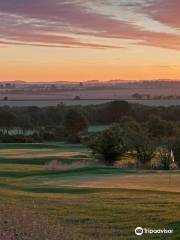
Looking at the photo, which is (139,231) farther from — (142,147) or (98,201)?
(142,147)

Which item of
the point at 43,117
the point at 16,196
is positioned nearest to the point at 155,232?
the point at 16,196

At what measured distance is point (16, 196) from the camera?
26219mm

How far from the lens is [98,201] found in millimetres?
24906

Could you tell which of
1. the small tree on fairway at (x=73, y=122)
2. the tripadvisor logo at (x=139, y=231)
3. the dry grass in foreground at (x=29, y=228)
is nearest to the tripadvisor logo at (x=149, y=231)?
the tripadvisor logo at (x=139, y=231)

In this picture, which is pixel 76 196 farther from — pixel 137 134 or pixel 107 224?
pixel 137 134

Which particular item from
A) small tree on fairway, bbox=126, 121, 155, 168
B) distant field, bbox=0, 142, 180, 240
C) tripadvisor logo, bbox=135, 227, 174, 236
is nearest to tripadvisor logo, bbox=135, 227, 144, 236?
tripadvisor logo, bbox=135, 227, 174, 236

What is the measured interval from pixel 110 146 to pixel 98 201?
3601 centimetres

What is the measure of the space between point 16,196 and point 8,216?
7.72 meters

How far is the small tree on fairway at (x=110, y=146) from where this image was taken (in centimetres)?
6094

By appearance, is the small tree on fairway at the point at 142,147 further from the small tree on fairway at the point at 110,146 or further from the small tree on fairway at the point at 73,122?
the small tree on fairway at the point at 73,122

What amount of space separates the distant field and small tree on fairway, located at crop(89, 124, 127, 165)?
16187mm

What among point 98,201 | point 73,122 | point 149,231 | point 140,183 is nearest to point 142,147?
point 140,183

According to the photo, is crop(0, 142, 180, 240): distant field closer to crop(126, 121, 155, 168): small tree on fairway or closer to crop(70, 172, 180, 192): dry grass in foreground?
crop(70, 172, 180, 192): dry grass in foreground

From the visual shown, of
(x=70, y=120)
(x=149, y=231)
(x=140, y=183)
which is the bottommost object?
(x=70, y=120)
